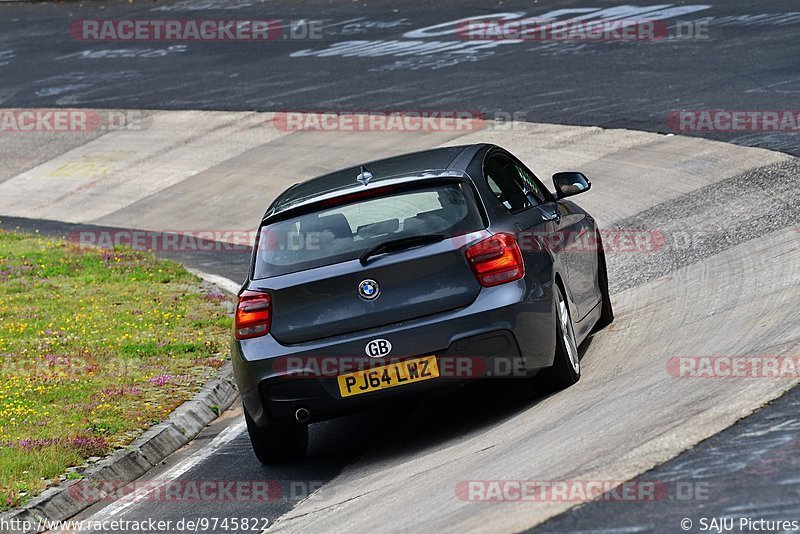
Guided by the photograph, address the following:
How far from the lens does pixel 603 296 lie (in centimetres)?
1036

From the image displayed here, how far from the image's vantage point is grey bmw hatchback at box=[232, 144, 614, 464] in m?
7.89

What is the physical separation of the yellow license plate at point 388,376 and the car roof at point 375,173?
1209mm

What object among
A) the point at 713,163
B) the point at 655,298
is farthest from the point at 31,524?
the point at 713,163

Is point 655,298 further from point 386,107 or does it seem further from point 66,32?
point 66,32

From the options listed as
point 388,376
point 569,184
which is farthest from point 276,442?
point 569,184

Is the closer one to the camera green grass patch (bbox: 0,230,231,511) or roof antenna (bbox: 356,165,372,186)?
roof antenna (bbox: 356,165,372,186)

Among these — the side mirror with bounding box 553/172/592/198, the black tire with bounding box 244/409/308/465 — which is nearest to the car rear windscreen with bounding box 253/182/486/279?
the black tire with bounding box 244/409/308/465

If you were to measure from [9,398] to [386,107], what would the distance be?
13119 millimetres

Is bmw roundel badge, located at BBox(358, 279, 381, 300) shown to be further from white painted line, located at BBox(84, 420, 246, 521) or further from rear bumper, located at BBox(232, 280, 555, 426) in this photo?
white painted line, located at BBox(84, 420, 246, 521)

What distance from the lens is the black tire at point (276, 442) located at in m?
8.53

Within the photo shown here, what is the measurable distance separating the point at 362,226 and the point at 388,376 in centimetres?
95

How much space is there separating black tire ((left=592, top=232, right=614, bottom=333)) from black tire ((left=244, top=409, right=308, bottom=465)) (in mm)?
2803

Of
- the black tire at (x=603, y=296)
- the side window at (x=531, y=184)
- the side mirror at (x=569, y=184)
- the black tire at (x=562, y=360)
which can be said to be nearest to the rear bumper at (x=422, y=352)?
the black tire at (x=562, y=360)

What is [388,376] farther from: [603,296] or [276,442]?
[603,296]
